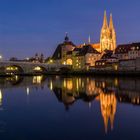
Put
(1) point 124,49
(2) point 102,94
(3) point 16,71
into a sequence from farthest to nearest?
(3) point 16,71 → (1) point 124,49 → (2) point 102,94

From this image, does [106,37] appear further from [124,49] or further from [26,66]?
Result: [26,66]

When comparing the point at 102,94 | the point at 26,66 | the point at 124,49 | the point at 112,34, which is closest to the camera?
the point at 102,94

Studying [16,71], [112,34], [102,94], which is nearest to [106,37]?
[112,34]

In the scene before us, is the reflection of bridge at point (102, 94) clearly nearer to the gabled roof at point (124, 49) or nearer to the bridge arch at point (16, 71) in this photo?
the bridge arch at point (16, 71)

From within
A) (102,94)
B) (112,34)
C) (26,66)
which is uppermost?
(112,34)

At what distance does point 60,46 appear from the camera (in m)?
92.8

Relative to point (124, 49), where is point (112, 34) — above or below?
above

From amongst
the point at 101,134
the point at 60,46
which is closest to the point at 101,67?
the point at 60,46

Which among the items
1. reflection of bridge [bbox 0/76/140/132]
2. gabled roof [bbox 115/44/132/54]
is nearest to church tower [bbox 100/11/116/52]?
gabled roof [bbox 115/44/132/54]

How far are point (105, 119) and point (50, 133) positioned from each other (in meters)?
3.21

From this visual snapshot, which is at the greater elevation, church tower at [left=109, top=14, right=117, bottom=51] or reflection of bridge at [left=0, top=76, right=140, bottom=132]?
church tower at [left=109, top=14, right=117, bottom=51]

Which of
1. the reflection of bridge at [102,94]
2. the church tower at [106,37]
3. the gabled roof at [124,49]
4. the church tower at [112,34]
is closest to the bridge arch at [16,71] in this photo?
the gabled roof at [124,49]

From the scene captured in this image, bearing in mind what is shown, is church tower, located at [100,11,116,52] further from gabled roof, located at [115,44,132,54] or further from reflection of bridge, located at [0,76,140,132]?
reflection of bridge, located at [0,76,140,132]

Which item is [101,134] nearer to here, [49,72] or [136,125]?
[136,125]
